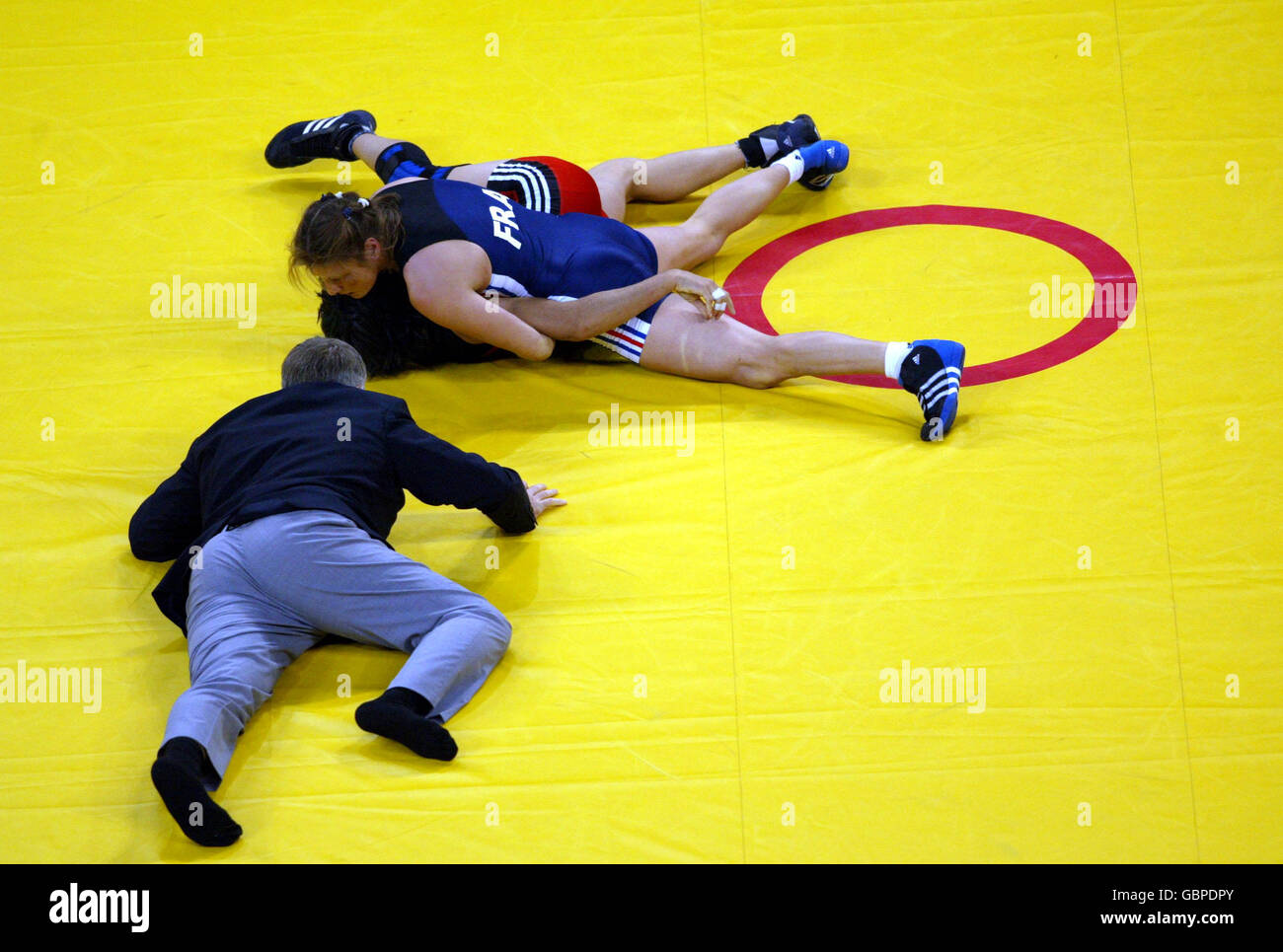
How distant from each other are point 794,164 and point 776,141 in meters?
0.15

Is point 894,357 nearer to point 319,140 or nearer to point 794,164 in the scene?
point 794,164

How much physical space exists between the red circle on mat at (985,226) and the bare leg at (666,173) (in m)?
0.31

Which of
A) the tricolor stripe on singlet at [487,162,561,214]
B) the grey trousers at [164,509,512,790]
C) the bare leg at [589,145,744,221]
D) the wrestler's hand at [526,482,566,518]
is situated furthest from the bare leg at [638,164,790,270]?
the grey trousers at [164,509,512,790]

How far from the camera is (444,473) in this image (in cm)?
325

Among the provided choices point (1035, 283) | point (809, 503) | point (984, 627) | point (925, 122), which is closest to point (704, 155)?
point (925, 122)

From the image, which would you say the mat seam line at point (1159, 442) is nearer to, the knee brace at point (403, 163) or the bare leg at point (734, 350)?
the bare leg at point (734, 350)

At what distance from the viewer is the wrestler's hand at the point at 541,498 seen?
3.49 m

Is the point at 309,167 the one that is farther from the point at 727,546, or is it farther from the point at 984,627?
the point at 984,627

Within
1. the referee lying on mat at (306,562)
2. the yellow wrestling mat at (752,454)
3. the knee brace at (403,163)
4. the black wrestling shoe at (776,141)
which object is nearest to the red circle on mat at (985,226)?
the yellow wrestling mat at (752,454)

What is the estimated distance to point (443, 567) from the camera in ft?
11.2

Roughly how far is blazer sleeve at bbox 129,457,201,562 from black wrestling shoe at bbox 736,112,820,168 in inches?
78.3

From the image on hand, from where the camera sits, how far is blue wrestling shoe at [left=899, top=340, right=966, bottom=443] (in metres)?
3.57

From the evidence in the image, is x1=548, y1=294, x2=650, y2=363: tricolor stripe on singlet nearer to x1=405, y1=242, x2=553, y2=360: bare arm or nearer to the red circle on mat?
x1=405, y1=242, x2=553, y2=360: bare arm

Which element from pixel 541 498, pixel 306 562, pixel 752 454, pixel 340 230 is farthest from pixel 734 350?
pixel 306 562
